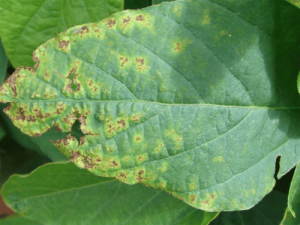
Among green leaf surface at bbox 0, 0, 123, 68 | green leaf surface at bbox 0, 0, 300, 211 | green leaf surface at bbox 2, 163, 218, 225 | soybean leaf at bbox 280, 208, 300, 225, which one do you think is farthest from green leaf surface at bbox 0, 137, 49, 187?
soybean leaf at bbox 280, 208, 300, 225

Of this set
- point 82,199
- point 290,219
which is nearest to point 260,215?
point 290,219

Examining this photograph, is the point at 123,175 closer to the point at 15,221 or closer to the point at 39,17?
the point at 39,17

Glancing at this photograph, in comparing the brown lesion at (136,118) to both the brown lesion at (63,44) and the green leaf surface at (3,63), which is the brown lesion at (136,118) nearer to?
the brown lesion at (63,44)

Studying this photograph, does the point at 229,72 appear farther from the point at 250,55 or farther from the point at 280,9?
the point at 280,9

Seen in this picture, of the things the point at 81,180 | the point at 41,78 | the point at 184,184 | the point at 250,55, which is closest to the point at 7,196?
the point at 81,180

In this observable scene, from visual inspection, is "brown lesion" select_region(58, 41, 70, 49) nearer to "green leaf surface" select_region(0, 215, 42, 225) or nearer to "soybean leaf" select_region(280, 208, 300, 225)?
"soybean leaf" select_region(280, 208, 300, 225)
